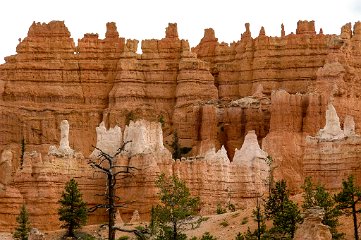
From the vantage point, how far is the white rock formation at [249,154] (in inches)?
2918

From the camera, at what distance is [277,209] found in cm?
5266

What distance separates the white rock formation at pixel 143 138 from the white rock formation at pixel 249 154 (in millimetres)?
4953

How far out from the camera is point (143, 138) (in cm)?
7219

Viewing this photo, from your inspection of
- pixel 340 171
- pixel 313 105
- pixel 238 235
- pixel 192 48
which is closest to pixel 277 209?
pixel 238 235

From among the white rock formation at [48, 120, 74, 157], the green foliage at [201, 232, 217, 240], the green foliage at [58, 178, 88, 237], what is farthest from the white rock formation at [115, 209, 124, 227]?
the green foliage at [201, 232, 217, 240]

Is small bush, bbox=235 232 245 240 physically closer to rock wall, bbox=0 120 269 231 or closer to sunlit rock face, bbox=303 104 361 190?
rock wall, bbox=0 120 269 231

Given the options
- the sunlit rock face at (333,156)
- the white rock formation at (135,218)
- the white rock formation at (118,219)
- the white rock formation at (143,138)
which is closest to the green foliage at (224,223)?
the white rock formation at (135,218)

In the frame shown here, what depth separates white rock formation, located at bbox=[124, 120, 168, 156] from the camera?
7131 centimetres

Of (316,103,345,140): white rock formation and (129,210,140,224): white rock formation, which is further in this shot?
(316,103,345,140): white rock formation

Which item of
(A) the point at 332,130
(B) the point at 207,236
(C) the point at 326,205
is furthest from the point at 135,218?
(C) the point at 326,205

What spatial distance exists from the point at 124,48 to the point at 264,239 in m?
48.0

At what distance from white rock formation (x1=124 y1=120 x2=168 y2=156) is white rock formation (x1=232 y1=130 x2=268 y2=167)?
4.95 metres

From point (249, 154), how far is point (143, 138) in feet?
23.8

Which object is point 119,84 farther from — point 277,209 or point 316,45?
point 277,209
